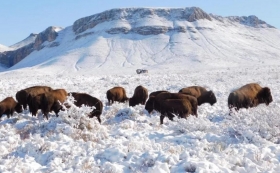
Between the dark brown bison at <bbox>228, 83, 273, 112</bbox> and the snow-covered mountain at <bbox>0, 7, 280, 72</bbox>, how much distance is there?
204ft

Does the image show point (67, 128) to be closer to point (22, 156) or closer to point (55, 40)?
point (22, 156)

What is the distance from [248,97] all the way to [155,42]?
96.6 metres

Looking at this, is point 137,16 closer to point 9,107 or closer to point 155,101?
point 9,107

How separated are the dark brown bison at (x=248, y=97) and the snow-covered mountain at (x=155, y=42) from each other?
62166 millimetres

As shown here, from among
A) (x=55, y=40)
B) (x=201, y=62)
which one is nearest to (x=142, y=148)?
(x=201, y=62)

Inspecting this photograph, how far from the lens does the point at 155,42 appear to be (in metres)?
109

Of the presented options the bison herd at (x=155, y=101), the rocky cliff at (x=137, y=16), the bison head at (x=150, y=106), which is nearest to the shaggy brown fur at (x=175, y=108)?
the bison herd at (x=155, y=101)

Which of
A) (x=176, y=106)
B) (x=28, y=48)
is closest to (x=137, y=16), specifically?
(x=28, y=48)

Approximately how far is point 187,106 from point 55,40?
12636 centimetres

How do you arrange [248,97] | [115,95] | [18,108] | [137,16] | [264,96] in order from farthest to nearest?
1. [137,16]
2. [115,95]
3. [264,96]
4. [18,108]
5. [248,97]

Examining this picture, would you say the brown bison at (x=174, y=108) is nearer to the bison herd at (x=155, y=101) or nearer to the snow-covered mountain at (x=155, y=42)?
the bison herd at (x=155, y=101)

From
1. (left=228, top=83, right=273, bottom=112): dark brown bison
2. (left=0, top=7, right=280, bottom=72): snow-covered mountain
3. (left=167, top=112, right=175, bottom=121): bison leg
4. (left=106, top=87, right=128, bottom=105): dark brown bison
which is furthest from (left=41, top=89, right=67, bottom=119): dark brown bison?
(left=0, top=7, right=280, bottom=72): snow-covered mountain

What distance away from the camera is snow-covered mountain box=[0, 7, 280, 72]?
8869 cm

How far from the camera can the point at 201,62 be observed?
82500 millimetres
